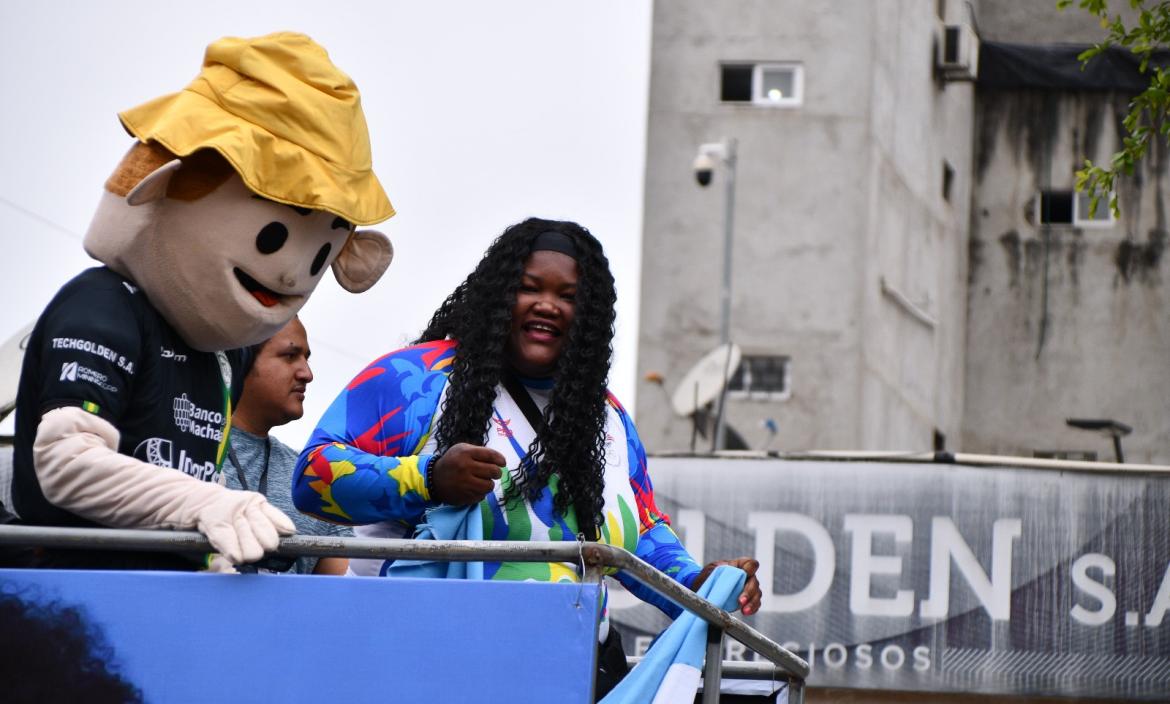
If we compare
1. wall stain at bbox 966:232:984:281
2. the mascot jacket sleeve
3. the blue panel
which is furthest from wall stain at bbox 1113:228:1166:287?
the blue panel

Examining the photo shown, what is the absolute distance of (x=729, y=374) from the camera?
20344 millimetres

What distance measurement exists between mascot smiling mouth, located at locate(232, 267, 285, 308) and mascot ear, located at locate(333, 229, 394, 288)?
0.93 feet

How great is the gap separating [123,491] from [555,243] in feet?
4.41

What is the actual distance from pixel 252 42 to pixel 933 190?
2518cm

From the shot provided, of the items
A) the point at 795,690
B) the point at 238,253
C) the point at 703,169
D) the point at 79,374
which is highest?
the point at 703,169

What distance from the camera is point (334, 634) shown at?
3617 millimetres

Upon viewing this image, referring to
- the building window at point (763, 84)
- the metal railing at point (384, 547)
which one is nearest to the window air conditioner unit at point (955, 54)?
the building window at point (763, 84)

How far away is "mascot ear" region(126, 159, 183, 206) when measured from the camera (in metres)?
4.00

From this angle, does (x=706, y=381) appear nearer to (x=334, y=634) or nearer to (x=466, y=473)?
(x=466, y=473)

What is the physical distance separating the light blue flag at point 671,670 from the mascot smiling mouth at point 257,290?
1215 mm

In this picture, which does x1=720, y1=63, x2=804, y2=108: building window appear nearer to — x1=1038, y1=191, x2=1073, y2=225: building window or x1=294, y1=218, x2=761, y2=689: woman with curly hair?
x1=1038, y1=191, x2=1073, y2=225: building window

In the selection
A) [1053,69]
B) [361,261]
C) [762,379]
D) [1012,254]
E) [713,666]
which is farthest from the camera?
[1012,254]

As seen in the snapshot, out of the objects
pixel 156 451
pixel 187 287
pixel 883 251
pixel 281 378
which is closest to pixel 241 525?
pixel 156 451

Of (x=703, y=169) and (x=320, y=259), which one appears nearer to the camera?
(x=320, y=259)
